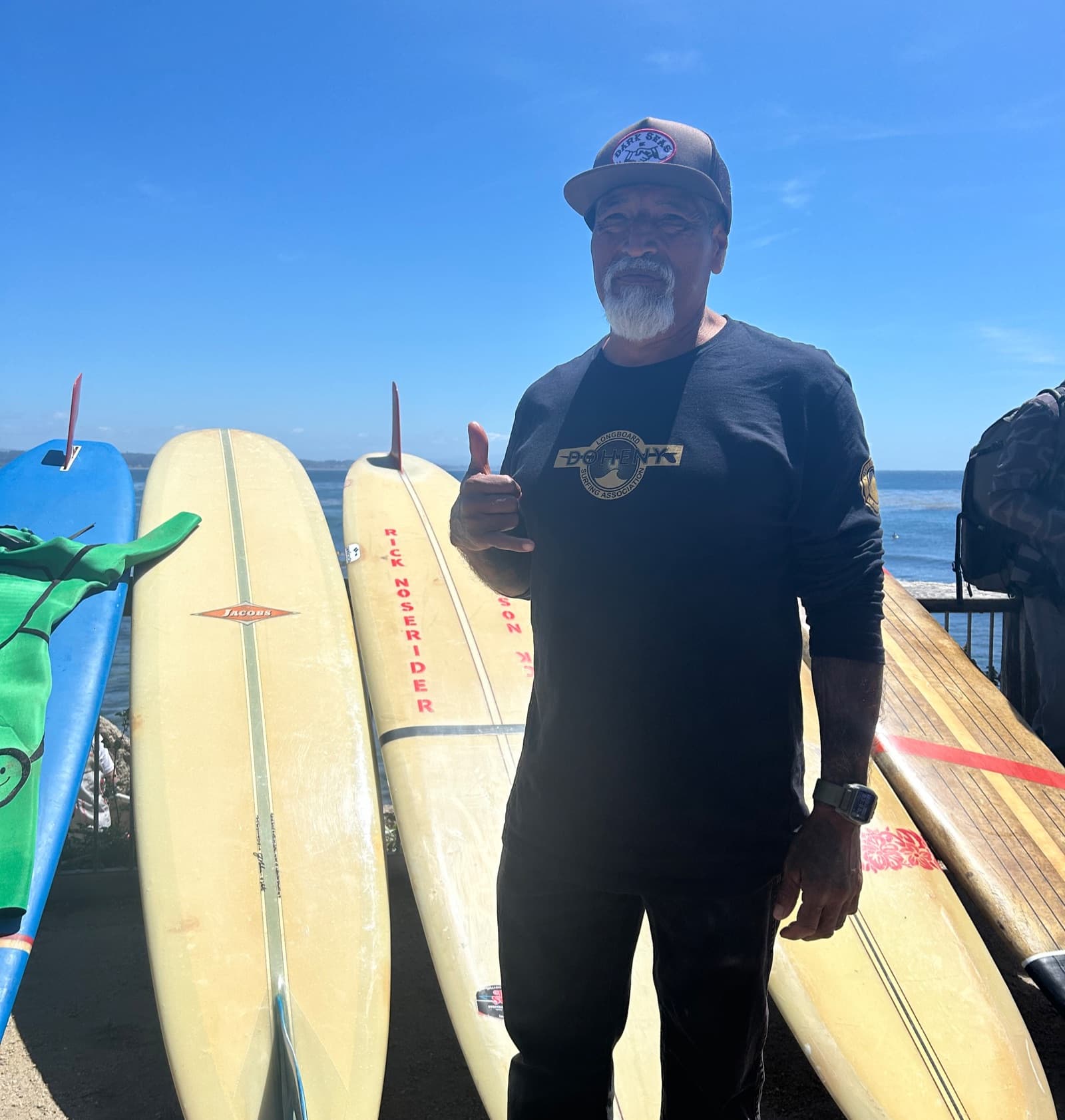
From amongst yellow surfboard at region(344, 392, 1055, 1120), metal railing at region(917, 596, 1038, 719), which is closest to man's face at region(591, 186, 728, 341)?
yellow surfboard at region(344, 392, 1055, 1120)

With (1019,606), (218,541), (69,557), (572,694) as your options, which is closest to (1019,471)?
(1019,606)

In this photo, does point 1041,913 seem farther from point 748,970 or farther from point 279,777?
point 279,777

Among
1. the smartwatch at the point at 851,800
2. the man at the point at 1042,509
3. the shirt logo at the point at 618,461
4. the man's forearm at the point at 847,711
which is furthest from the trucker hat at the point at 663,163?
the man at the point at 1042,509

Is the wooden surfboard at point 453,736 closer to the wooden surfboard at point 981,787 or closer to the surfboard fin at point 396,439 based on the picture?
the surfboard fin at point 396,439

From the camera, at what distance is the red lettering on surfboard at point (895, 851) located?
10.1 ft

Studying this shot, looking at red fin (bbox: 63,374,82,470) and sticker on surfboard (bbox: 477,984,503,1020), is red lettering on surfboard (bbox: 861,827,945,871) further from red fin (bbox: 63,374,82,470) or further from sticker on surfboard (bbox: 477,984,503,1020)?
red fin (bbox: 63,374,82,470)

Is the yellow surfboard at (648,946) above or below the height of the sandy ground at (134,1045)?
above

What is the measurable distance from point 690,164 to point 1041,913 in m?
2.56

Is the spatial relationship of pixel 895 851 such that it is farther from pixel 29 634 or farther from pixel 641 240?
pixel 29 634

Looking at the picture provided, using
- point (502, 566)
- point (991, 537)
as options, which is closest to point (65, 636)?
point (502, 566)

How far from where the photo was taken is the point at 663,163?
61.6 inches

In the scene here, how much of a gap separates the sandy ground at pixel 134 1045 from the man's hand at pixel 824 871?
151 centimetres

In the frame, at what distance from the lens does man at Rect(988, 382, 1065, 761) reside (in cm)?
357

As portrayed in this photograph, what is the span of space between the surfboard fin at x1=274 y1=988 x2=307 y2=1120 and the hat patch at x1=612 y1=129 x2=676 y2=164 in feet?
7.32
